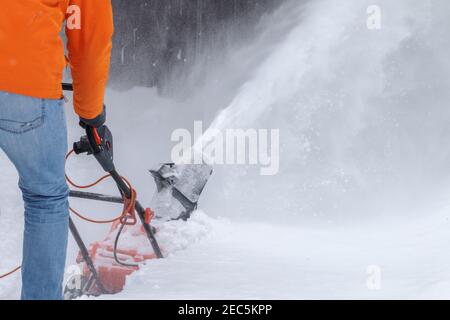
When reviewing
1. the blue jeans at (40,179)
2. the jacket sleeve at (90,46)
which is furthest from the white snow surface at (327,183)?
the jacket sleeve at (90,46)

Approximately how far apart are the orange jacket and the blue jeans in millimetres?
53

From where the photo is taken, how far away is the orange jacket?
4.17ft

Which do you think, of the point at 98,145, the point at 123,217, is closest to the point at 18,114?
the point at 98,145

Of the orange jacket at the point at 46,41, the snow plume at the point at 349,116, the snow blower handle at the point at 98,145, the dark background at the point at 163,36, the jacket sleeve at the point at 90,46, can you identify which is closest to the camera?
the orange jacket at the point at 46,41

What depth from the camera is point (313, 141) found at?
5.65m

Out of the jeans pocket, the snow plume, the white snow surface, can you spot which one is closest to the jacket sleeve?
the jeans pocket

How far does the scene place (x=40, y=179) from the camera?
1374mm

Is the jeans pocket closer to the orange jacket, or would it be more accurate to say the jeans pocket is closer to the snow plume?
the orange jacket

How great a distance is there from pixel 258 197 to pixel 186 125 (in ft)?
25.8

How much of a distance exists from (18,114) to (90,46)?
13.8 inches

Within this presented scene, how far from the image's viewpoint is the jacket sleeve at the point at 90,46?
4.83 feet

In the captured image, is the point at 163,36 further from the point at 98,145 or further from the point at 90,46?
the point at 90,46

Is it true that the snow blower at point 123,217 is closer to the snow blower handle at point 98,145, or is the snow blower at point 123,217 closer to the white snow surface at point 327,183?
the snow blower handle at point 98,145

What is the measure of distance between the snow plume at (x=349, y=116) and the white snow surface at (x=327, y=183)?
0.02 m
